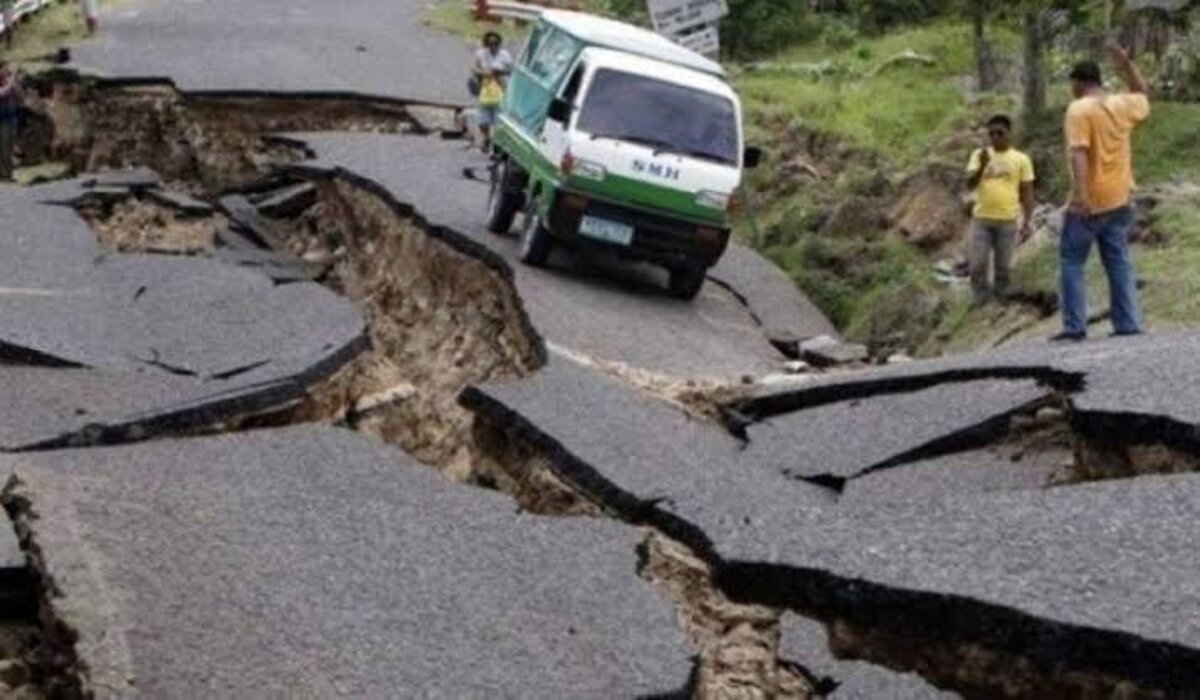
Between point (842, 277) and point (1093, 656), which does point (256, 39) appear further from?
point (1093, 656)

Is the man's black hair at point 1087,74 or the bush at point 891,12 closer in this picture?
the man's black hair at point 1087,74

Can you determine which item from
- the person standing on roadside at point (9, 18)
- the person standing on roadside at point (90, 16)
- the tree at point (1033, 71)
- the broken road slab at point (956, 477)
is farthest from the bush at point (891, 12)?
the broken road slab at point (956, 477)

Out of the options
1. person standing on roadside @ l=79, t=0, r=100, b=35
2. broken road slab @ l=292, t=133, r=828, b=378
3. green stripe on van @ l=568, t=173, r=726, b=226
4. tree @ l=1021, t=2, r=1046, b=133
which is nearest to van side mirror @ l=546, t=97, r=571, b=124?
green stripe on van @ l=568, t=173, r=726, b=226

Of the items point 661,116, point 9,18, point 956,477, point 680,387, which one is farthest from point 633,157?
point 9,18

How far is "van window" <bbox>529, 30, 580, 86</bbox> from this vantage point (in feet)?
50.4

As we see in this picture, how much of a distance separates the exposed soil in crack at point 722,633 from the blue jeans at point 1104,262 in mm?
4599

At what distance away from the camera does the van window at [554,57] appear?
1536 centimetres

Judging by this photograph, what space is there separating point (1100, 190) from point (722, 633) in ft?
17.2

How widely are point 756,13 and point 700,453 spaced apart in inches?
800

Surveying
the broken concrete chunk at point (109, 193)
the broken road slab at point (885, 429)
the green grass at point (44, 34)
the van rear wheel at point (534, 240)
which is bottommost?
the green grass at point (44, 34)

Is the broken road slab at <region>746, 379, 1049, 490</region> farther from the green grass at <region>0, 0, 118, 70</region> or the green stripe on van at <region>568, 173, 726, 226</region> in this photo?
the green grass at <region>0, 0, 118, 70</region>

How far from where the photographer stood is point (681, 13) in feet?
59.3

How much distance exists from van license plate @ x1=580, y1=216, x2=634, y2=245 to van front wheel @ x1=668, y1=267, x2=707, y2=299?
793mm

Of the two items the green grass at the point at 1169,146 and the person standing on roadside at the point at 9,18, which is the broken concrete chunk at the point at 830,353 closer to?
the green grass at the point at 1169,146
